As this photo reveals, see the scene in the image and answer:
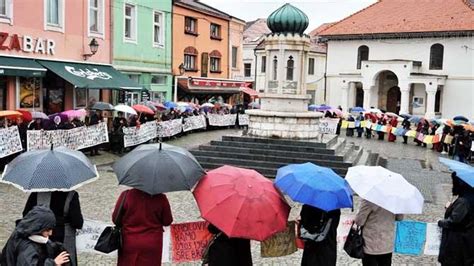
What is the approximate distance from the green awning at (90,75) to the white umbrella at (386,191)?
16.8 meters

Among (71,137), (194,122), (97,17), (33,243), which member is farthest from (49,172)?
(194,122)

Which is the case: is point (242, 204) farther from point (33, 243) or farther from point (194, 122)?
point (194, 122)

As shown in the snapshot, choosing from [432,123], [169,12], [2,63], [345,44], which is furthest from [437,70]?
[2,63]

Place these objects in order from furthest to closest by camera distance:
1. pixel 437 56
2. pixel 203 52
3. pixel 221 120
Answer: pixel 437 56, pixel 203 52, pixel 221 120

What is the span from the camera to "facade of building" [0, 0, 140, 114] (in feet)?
64.7

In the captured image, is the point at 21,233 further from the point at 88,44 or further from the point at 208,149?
the point at 88,44

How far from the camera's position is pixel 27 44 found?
2036 cm

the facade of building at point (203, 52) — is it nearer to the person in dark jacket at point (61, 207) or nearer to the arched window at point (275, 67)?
the arched window at point (275, 67)

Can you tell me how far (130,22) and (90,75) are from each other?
577cm

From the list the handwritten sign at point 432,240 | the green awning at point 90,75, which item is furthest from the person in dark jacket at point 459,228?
the green awning at point 90,75

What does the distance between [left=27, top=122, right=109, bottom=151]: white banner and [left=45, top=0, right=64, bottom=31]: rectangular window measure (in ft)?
17.3

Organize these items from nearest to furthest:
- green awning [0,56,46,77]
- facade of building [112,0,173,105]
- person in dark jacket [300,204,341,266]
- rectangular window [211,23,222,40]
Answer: person in dark jacket [300,204,341,266], green awning [0,56,46,77], facade of building [112,0,173,105], rectangular window [211,23,222,40]

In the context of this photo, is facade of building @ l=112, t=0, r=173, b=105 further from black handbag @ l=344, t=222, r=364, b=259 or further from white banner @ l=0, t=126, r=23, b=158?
black handbag @ l=344, t=222, r=364, b=259

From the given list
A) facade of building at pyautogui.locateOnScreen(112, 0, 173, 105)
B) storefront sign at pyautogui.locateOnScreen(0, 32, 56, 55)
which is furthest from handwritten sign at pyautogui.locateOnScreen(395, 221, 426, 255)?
facade of building at pyautogui.locateOnScreen(112, 0, 173, 105)
